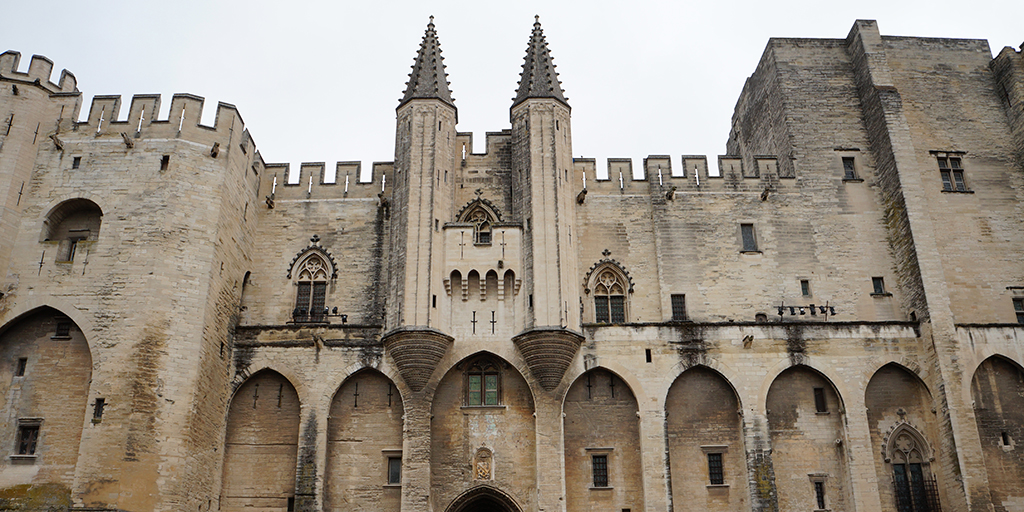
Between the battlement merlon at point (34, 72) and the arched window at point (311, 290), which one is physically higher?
the battlement merlon at point (34, 72)

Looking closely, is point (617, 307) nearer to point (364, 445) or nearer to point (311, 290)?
point (364, 445)

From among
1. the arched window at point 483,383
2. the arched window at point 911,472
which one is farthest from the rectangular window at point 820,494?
the arched window at point 483,383

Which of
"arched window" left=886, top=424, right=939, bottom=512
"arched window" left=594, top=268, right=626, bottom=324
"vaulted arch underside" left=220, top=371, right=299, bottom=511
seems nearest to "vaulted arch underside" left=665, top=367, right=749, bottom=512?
"arched window" left=594, top=268, right=626, bottom=324

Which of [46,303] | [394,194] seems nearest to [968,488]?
[394,194]

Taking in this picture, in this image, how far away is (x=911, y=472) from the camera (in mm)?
23766

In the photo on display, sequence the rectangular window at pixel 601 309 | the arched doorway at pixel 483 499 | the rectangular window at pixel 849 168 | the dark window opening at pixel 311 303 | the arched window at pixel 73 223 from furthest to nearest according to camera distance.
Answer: the rectangular window at pixel 849 168 → the rectangular window at pixel 601 309 → the dark window opening at pixel 311 303 → the arched window at pixel 73 223 → the arched doorway at pixel 483 499

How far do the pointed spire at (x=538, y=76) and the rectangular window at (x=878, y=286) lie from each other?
1199 cm

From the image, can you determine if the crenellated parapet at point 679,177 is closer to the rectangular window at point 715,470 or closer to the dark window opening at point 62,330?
the rectangular window at point 715,470

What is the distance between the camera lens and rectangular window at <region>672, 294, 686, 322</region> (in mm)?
26406

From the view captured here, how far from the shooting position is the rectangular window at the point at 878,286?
26862mm

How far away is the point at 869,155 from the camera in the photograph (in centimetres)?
2920

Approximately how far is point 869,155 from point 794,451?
11.9 m

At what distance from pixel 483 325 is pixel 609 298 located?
485 cm

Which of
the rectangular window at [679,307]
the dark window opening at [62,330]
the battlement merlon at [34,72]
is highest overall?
the battlement merlon at [34,72]
